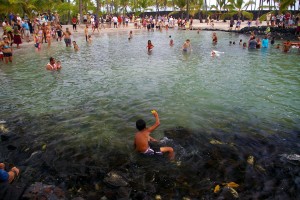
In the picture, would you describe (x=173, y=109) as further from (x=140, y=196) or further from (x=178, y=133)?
(x=140, y=196)

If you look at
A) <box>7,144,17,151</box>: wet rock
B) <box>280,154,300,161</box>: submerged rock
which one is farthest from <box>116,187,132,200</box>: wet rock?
<box>280,154,300,161</box>: submerged rock

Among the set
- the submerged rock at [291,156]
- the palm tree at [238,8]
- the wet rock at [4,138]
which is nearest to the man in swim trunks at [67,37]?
the wet rock at [4,138]

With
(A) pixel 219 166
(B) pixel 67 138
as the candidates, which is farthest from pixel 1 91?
(A) pixel 219 166

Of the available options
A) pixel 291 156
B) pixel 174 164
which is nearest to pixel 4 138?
pixel 174 164

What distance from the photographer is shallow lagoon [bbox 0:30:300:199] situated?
7566 mm

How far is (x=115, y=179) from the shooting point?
6.63 meters

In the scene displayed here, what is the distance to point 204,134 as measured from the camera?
8.89 metres

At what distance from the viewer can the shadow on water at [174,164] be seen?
6.34 meters

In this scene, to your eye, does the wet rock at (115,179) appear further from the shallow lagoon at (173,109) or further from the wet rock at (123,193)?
the shallow lagoon at (173,109)

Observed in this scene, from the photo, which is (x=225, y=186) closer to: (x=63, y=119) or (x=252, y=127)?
(x=252, y=127)

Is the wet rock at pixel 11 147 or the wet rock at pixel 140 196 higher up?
the wet rock at pixel 11 147

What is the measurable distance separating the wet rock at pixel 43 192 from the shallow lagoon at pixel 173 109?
2.83 ft

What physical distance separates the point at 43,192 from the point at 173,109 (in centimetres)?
637

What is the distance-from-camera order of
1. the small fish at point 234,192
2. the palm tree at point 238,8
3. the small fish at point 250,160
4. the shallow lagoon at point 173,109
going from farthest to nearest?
the palm tree at point 238,8
the shallow lagoon at point 173,109
the small fish at point 250,160
the small fish at point 234,192
